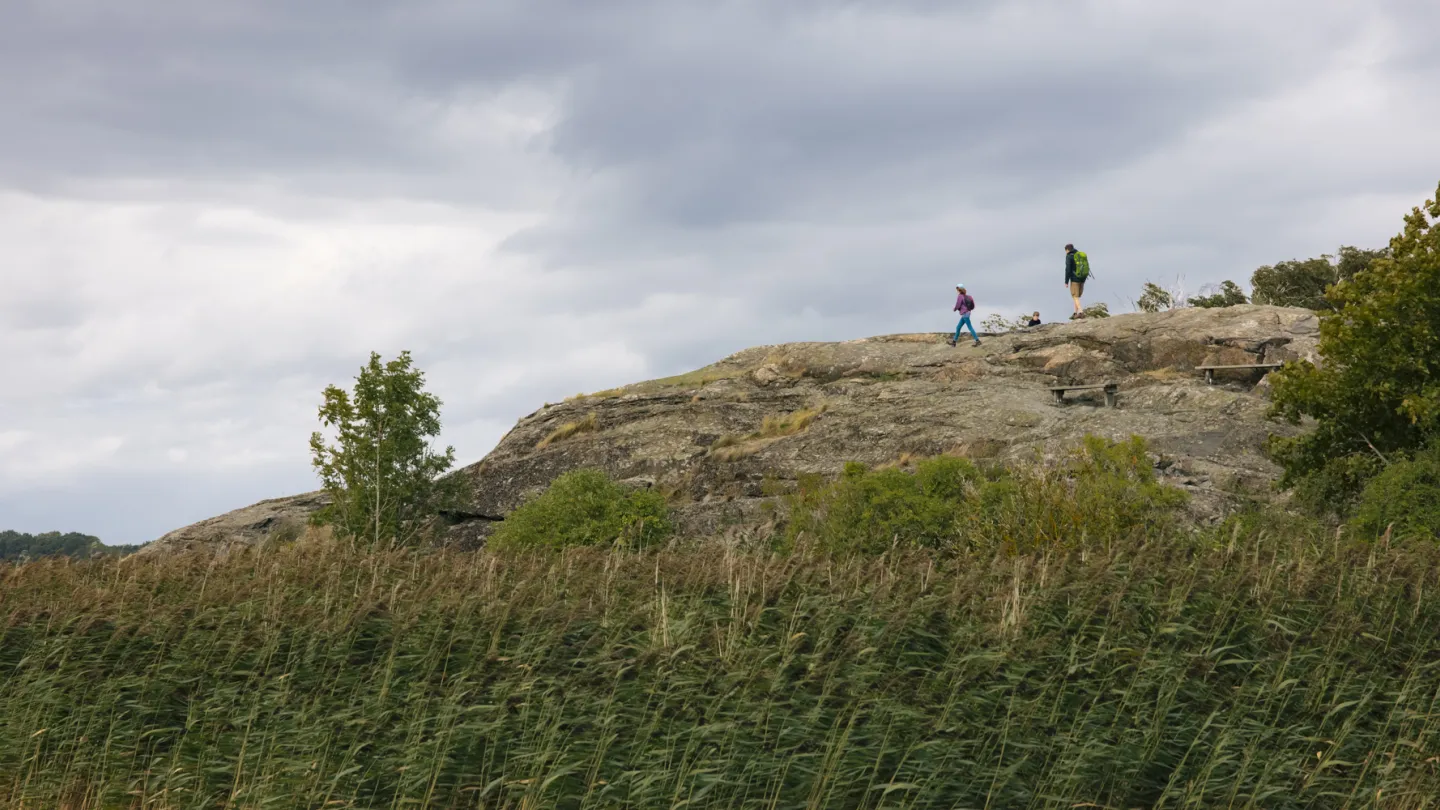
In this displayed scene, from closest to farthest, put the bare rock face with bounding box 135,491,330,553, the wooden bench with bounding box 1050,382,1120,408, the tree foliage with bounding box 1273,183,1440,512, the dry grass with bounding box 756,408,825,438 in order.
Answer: the tree foliage with bounding box 1273,183,1440,512, the wooden bench with bounding box 1050,382,1120,408, the dry grass with bounding box 756,408,825,438, the bare rock face with bounding box 135,491,330,553

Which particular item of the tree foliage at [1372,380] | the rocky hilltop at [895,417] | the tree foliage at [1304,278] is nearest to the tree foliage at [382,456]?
the rocky hilltop at [895,417]

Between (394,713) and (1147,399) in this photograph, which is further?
(1147,399)

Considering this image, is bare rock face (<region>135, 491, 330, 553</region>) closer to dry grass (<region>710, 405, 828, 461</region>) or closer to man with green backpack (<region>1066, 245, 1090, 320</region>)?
dry grass (<region>710, 405, 828, 461</region>)

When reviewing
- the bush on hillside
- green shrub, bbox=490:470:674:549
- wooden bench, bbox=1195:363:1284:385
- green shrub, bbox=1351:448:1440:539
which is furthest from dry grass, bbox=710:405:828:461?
green shrub, bbox=1351:448:1440:539

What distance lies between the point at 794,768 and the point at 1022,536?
12592mm

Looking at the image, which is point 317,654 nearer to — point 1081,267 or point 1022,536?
point 1022,536

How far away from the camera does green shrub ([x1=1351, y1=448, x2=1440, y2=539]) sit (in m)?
19.1

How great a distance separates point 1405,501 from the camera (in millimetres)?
19500

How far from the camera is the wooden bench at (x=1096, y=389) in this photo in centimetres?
3441

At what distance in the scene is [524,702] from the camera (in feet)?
33.3

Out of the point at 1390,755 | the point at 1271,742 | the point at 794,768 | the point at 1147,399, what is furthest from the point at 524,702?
the point at 1147,399

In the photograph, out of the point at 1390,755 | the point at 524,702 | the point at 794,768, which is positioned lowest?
the point at 1390,755

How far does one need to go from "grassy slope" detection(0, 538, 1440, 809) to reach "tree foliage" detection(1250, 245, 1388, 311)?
54.5 meters

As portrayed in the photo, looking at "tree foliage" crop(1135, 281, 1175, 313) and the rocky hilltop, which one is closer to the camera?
the rocky hilltop
